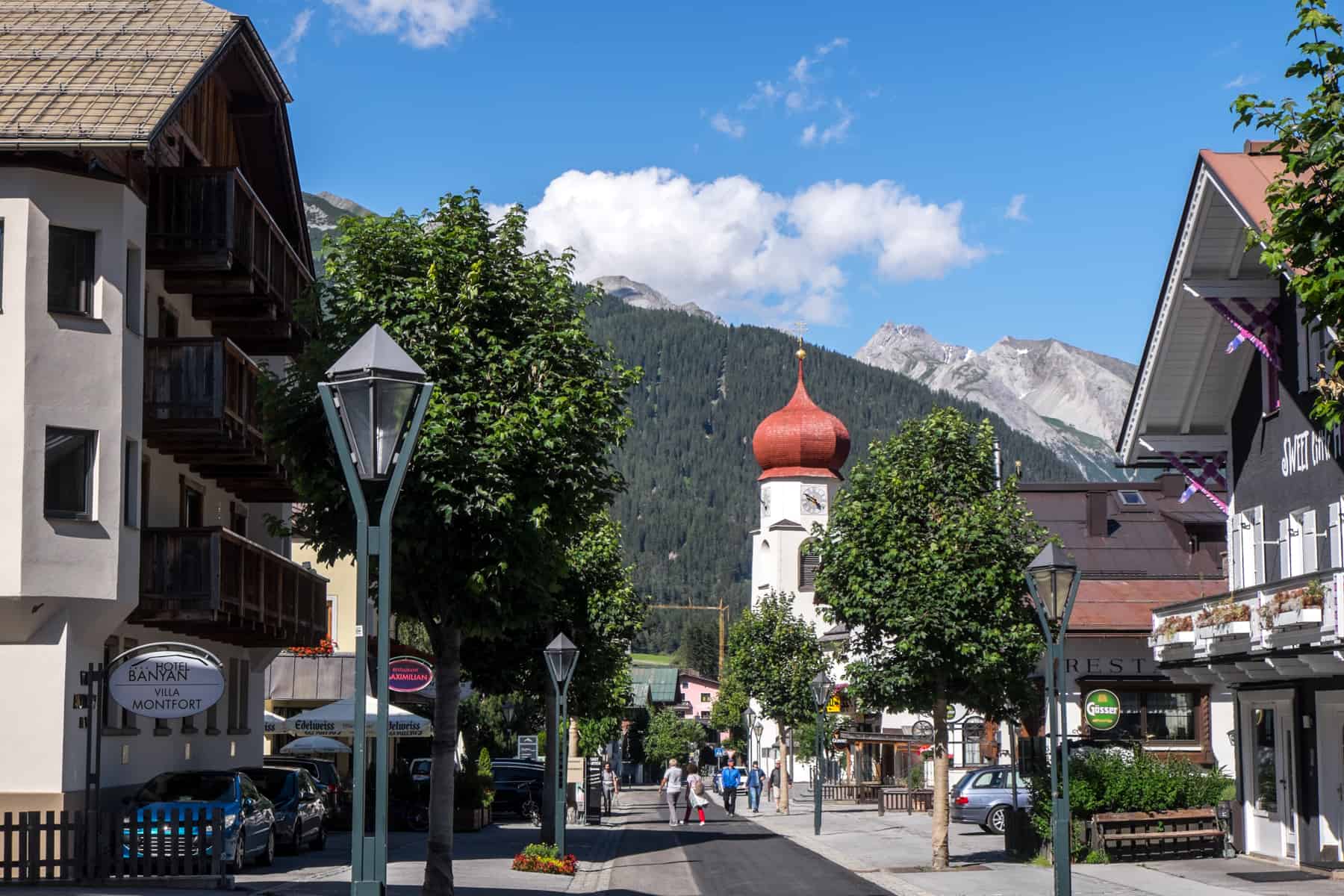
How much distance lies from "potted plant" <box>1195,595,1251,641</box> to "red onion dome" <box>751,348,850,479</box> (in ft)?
260

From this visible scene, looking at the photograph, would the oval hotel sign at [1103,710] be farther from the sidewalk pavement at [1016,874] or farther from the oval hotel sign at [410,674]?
the oval hotel sign at [410,674]

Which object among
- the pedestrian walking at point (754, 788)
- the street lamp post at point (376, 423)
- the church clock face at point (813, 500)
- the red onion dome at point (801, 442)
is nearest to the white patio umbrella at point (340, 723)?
the pedestrian walking at point (754, 788)

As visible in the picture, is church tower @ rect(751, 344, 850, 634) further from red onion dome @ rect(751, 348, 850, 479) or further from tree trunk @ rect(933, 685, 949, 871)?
tree trunk @ rect(933, 685, 949, 871)

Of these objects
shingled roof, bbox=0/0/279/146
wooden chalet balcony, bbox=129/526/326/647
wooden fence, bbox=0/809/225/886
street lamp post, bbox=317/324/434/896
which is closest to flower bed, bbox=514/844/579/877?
wooden chalet balcony, bbox=129/526/326/647

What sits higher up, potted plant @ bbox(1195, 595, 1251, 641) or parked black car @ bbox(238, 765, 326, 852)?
potted plant @ bbox(1195, 595, 1251, 641)

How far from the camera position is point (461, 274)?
20.4m

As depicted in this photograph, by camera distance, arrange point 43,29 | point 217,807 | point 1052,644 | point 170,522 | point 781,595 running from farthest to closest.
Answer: point 781,595 < point 170,522 < point 43,29 < point 217,807 < point 1052,644

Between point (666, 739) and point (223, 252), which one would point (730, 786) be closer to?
point (223, 252)

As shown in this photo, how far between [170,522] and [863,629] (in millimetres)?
12154

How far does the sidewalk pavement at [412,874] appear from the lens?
70.5 ft

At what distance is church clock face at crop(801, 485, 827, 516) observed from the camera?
109000 millimetres

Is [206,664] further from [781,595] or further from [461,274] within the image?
[781,595]

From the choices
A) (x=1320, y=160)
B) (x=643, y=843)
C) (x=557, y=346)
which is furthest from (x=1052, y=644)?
(x=643, y=843)

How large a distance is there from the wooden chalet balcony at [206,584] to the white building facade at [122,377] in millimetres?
38
